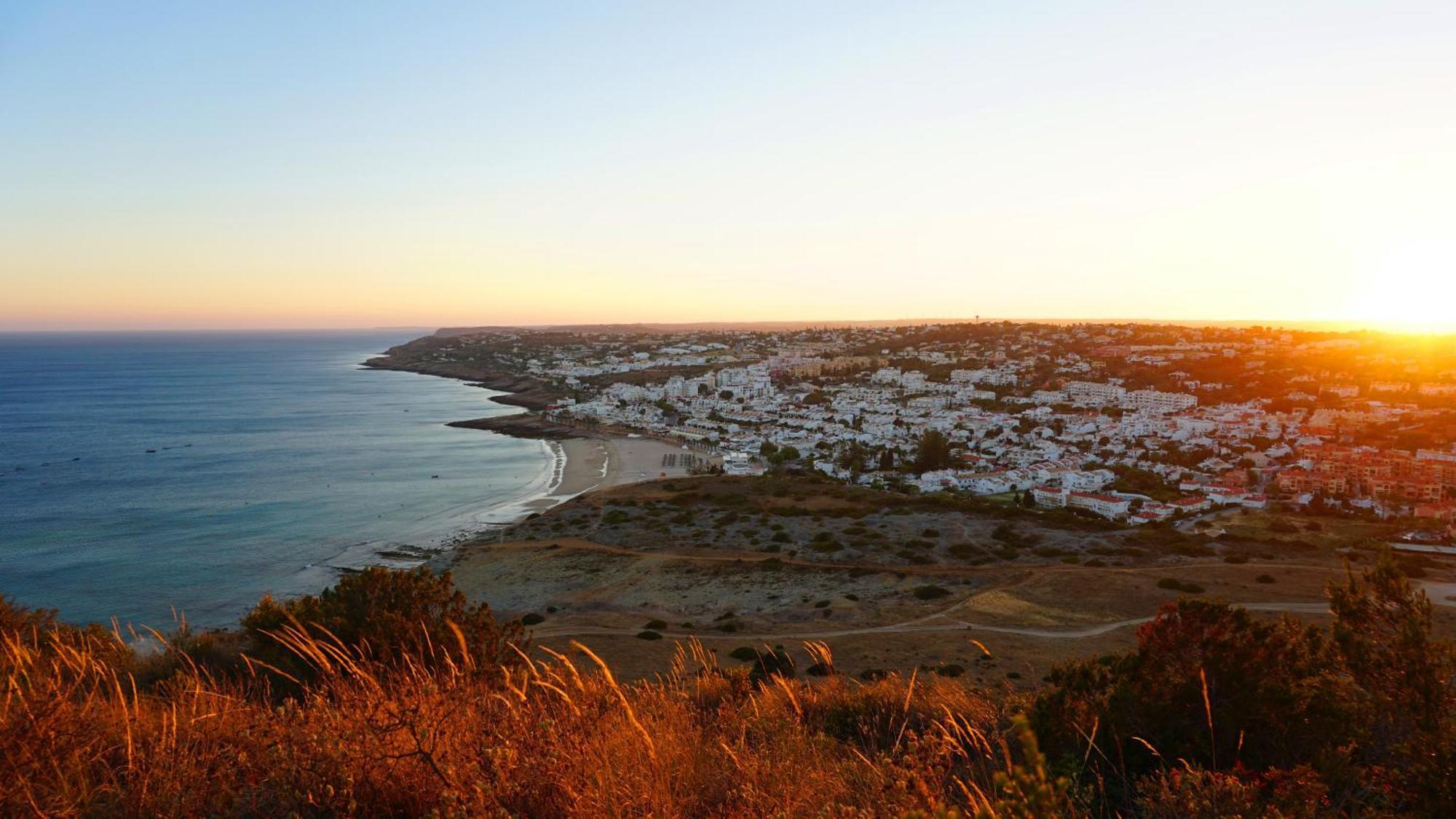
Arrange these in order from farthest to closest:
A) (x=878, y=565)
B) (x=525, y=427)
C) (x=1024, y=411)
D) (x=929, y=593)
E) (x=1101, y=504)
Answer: (x=1024, y=411) → (x=525, y=427) → (x=1101, y=504) → (x=878, y=565) → (x=929, y=593)

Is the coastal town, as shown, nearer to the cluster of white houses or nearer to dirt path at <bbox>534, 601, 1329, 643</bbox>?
the cluster of white houses

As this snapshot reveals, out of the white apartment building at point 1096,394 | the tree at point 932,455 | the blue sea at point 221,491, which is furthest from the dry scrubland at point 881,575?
the white apartment building at point 1096,394

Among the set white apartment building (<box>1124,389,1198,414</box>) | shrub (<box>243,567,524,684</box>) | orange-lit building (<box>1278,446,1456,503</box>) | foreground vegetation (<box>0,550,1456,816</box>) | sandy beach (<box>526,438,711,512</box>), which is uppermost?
foreground vegetation (<box>0,550,1456,816</box>)

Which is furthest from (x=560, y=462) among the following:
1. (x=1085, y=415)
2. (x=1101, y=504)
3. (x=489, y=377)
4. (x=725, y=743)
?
(x=489, y=377)

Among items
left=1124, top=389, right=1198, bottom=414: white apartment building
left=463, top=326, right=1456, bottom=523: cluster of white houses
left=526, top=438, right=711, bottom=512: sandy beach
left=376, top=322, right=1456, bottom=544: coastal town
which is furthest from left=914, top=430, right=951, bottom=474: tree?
left=1124, top=389, right=1198, bottom=414: white apartment building

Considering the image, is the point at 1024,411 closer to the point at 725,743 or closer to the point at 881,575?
the point at 881,575

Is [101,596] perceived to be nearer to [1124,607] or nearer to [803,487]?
[803,487]
